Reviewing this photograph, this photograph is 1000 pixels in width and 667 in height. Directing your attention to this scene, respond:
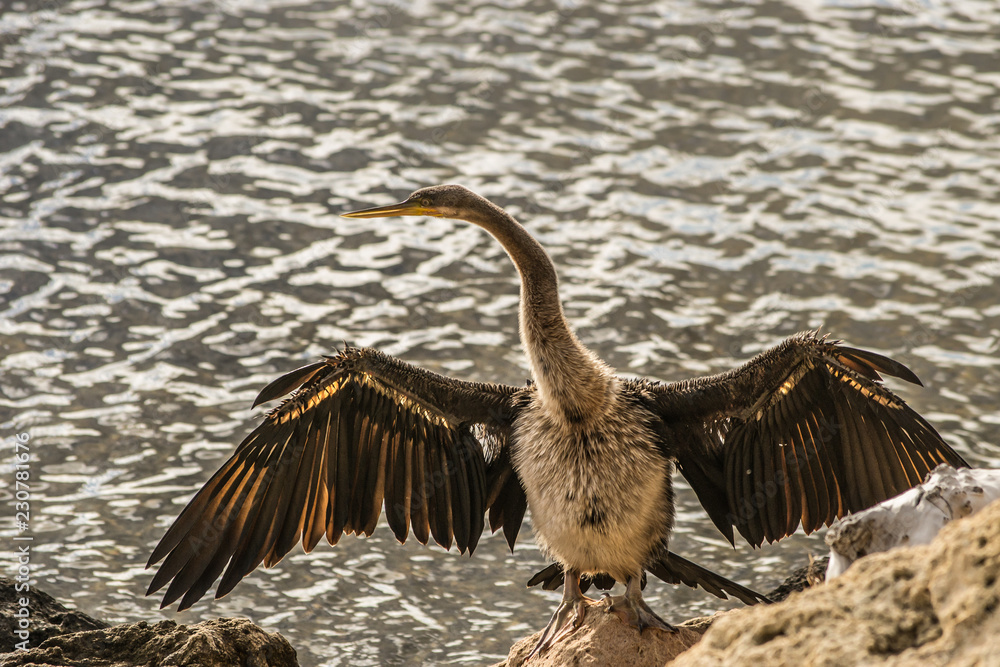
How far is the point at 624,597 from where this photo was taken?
5.20 m

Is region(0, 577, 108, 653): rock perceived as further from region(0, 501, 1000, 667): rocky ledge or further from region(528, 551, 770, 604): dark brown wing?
region(0, 501, 1000, 667): rocky ledge

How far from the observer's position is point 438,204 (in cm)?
577

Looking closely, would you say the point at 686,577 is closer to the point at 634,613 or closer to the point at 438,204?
the point at 634,613

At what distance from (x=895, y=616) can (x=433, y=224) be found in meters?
9.05

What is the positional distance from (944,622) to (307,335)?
7.48 meters

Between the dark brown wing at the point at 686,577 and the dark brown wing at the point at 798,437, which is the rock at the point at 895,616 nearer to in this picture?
the dark brown wing at the point at 798,437

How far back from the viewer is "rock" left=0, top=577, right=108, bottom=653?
214 inches

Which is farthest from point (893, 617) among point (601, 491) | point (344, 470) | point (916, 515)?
point (344, 470)

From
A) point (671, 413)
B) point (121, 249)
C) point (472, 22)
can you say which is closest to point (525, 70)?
point (472, 22)

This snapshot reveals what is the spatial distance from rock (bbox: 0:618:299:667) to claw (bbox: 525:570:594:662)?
131 cm

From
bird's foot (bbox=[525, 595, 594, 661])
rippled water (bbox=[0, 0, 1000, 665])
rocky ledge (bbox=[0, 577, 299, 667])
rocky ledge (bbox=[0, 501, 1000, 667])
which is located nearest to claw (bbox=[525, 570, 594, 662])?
bird's foot (bbox=[525, 595, 594, 661])

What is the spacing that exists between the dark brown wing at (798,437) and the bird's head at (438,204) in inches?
53.3

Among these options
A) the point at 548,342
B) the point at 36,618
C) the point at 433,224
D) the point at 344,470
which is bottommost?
the point at 433,224

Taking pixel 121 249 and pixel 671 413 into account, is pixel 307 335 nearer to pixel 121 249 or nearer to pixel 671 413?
pixel 121 249
